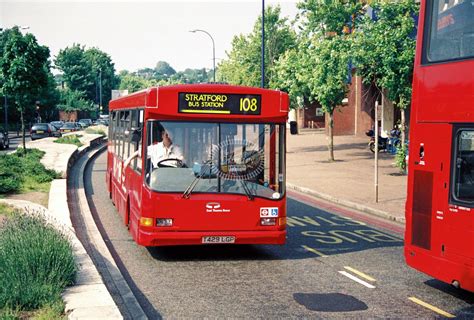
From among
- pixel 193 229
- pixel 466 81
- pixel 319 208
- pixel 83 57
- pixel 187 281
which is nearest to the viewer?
pixel 466 81

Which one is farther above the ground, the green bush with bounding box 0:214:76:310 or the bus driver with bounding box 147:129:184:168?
the bus driver with bounding box 147:129:184:168

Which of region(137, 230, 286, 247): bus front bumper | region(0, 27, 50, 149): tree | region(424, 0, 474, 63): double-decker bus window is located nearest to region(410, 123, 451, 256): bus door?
region(424, 0, 474, 63): double-decker bus window

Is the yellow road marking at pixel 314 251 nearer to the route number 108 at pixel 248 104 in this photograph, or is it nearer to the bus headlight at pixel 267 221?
the bus headlight at pixel 267 221

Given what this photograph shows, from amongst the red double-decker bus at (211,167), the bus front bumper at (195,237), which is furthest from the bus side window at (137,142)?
the bus front bumper at (195,237)

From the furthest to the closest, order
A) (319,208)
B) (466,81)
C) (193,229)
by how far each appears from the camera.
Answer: (319,208)
(193,229)
(466,81)

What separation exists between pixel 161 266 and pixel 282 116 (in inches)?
131

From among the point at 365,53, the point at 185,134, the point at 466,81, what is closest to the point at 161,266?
the point at 185,134

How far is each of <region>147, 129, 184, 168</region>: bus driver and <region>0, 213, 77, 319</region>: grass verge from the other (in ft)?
6.99

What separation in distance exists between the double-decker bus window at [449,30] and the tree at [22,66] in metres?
25.5

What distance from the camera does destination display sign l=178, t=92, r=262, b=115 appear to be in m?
11.3

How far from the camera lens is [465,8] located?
8539 millimetres

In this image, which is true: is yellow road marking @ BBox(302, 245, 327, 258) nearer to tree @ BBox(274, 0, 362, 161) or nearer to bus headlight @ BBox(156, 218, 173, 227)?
bus headlight @ BBox(156, 218, 173, 227)

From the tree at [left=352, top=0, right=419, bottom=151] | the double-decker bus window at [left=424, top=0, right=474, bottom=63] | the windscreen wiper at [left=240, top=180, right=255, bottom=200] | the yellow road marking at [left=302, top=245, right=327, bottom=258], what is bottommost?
the yellow road marking at [left=302, top=245, right=327, bottom=258]

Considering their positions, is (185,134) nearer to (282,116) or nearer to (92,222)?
(282,116)
